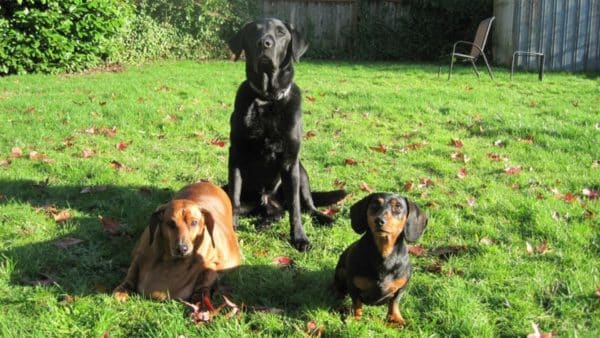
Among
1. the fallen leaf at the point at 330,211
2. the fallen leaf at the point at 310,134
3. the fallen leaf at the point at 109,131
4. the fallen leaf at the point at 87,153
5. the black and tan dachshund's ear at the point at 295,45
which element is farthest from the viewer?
the fallen leaf at the point at 310,134

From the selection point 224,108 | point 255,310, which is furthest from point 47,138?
point 255,310

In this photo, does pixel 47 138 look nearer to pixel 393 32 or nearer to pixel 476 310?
pixel 476 310

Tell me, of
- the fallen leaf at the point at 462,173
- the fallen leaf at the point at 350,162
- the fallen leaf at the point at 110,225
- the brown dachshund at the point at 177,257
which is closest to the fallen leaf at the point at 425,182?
the fallen leaf at the point at 462,173

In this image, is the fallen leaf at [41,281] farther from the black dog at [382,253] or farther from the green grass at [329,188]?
the black dog at [382,253]

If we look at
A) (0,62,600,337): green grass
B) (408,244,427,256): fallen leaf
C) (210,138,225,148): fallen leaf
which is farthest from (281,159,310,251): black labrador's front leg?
(210,138,225,148): fallen leaf

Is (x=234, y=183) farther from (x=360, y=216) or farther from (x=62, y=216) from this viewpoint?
(x=360, y=216)

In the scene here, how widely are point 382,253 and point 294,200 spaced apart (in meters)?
1.43

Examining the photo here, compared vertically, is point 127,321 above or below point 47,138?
below

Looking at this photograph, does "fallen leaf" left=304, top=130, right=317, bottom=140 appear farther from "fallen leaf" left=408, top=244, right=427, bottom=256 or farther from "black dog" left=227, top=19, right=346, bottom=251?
"fallen leaf" left=408, top=244, right=427, bottom=256

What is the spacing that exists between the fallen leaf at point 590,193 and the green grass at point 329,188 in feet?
0.14

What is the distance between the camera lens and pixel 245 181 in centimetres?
449

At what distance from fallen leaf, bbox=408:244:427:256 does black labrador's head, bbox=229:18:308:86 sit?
1654mm

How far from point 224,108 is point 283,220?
4.03 meters

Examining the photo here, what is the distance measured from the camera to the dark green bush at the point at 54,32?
10.6 meters
